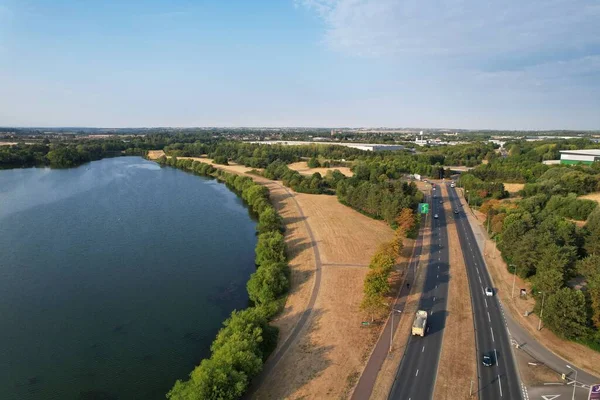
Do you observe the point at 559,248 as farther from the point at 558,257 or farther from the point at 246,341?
the point at 246,341

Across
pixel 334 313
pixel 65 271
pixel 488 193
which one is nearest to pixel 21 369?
pixel 65 271

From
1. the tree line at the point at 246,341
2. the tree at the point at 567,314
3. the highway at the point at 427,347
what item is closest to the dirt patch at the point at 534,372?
the tree at the point at 567,314

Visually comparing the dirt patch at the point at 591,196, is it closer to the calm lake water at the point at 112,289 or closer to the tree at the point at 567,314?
the tree at the point at 567,314

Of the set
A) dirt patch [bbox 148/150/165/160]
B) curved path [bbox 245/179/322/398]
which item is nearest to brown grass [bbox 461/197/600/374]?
curved path [bbox 245/179/322/398]

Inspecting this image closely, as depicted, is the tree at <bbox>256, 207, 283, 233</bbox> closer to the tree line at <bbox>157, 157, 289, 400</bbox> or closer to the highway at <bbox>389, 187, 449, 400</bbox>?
the tree line at <bbox>157, 157, 289, 400</bbox>

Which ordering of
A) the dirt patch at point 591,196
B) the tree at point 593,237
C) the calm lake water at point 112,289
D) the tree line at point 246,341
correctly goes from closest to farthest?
the tree line at point 246,341 → the calm lake water at point 112,289 → the tree at point 593,237 → the dirt patch at point 591,196

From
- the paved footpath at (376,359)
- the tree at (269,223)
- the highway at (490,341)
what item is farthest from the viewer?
the tree at (269,223)
